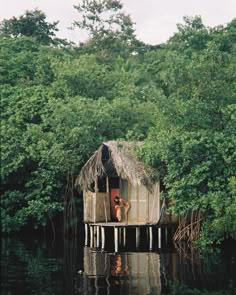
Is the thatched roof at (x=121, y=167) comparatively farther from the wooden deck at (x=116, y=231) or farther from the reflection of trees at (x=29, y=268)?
the reflection of trees at (x=29, y=268)

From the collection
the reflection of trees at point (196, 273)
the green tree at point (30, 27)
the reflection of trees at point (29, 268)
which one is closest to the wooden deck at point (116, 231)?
the reflection of trees at point (29, 268)

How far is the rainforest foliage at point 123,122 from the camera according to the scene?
21141 mm

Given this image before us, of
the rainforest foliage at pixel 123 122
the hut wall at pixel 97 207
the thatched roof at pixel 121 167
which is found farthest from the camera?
the hut wall at pixel 97 207

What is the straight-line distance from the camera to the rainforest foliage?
832 inches

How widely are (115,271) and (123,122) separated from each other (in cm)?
1257

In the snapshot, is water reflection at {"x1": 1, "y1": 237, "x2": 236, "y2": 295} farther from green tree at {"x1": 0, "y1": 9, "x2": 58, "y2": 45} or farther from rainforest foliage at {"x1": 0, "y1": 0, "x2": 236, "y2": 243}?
green tree at {"x1": 0, "y1": 9, "x2": 58, "y2": 45}

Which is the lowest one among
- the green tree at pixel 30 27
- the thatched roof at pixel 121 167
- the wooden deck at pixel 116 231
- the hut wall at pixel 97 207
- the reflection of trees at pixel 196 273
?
the reflection of trees at pixel 196 273

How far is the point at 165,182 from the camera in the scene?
22.0m

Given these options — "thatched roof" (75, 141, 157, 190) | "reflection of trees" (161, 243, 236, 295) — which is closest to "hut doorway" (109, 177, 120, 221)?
"thatched roof" (75, 141, 157, 190)

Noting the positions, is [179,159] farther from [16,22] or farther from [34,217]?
[16,22]

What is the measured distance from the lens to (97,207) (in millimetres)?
24797

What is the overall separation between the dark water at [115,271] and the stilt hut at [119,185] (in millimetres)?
1982

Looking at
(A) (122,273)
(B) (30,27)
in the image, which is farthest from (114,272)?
(B) (30,27)

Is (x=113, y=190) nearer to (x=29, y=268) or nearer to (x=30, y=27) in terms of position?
(x=29, y=268)
